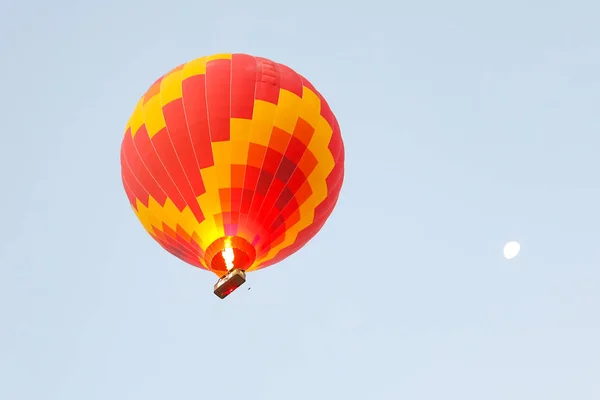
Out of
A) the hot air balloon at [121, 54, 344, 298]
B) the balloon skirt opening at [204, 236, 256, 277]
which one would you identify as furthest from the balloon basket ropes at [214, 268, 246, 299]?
the balloon skirt opening at [204, 236, 256, 277]

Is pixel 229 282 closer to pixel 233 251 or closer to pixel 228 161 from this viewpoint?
pixel 233 251

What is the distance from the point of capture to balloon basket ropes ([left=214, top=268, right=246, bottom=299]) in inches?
593

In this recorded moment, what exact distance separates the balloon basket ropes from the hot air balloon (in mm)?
18

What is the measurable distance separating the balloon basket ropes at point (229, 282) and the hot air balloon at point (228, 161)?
2 centimetres

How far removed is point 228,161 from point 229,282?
2.20 metres

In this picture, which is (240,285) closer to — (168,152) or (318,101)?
(168,152)

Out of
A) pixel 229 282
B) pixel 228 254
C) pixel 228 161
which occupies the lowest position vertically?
pixel 229 282

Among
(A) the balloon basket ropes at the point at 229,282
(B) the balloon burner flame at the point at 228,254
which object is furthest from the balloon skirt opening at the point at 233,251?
(A) the balloon basket ropes at the point at 229,282

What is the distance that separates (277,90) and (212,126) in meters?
1.51

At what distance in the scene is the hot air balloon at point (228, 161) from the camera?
15289 millimetres

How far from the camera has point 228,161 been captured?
15.3 metres

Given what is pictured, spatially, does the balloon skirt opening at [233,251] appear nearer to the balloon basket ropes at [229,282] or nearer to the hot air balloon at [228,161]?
the hot air balloon at [228,161]

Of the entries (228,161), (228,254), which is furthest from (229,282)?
(228,161)

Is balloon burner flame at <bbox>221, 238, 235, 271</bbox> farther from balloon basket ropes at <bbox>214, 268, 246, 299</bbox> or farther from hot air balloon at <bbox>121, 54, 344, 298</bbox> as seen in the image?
balloon basket ropes at <bbox>214, 268, 246, 299</bbox>
